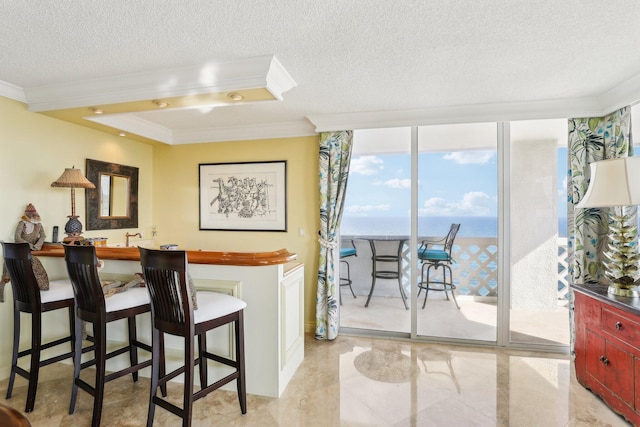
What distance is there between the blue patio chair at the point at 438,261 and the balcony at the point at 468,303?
0.06 meters

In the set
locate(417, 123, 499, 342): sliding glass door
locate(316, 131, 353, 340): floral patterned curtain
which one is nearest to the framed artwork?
locate(316, 131, 353, 340): floral patterned curtain

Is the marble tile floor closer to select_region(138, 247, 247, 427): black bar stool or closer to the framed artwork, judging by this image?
select_region(138, 247, 247, 427): black bar stool

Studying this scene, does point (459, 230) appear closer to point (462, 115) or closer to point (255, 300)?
point (462, 115)

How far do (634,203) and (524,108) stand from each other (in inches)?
54.8

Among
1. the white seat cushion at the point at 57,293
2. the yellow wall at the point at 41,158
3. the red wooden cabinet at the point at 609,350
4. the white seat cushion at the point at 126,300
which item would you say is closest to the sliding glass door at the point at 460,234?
the red wooden cabinet at the point at 609,350

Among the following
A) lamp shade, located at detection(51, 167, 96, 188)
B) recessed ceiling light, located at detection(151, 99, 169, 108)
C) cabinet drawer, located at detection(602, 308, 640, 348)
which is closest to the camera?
cabinet drawer, located at detection(602, 308, 640, 348)

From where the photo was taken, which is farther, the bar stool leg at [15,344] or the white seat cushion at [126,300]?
the bar stool leg at [15,344]

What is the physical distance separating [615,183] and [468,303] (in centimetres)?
176

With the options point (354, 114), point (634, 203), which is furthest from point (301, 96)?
point (634, 203)

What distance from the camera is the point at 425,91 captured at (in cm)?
289

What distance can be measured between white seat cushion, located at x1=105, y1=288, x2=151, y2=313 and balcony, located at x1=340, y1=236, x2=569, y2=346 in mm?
2155

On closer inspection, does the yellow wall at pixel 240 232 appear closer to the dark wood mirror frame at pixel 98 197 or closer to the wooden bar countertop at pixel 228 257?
the dark wood mirror frame at pixel 98 197

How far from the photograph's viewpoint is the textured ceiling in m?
1.74

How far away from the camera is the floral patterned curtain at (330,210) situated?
142 inches
